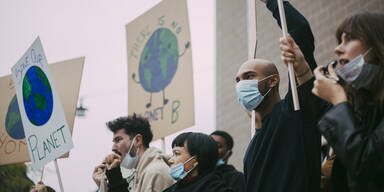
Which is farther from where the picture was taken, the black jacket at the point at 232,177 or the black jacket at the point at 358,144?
the black jacket at the point at 232,177

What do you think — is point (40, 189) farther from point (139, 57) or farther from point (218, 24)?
point (218, 24)

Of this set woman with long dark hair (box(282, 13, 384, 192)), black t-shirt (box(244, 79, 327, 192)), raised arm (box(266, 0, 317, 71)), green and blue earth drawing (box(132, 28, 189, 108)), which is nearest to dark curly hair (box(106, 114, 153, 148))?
green and blue earth drawing (box(132, 28, 189, 108))

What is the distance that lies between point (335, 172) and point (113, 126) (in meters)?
2.87

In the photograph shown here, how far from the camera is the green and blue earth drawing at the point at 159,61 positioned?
5.43 meters

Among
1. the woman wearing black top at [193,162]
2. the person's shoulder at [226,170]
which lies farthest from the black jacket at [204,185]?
the person's shoulder at [226,170]

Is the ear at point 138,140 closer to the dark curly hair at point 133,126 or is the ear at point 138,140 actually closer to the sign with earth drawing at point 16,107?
the dark curly hair at point 133,126

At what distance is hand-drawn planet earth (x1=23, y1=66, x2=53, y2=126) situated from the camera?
187 inches

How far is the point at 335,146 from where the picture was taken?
6.06ft

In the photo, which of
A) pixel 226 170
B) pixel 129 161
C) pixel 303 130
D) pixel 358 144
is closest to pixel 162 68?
pixel 129 161

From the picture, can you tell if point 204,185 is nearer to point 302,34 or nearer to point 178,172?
point 178,172

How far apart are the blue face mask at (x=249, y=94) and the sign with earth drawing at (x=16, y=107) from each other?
Answer: 8.58 feet

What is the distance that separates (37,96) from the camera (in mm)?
5039

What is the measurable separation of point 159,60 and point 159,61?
2 cm

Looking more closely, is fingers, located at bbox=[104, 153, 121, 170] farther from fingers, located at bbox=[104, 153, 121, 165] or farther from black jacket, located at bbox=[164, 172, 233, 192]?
black jacket, located at bbox=[164, 172, 233, 192]
